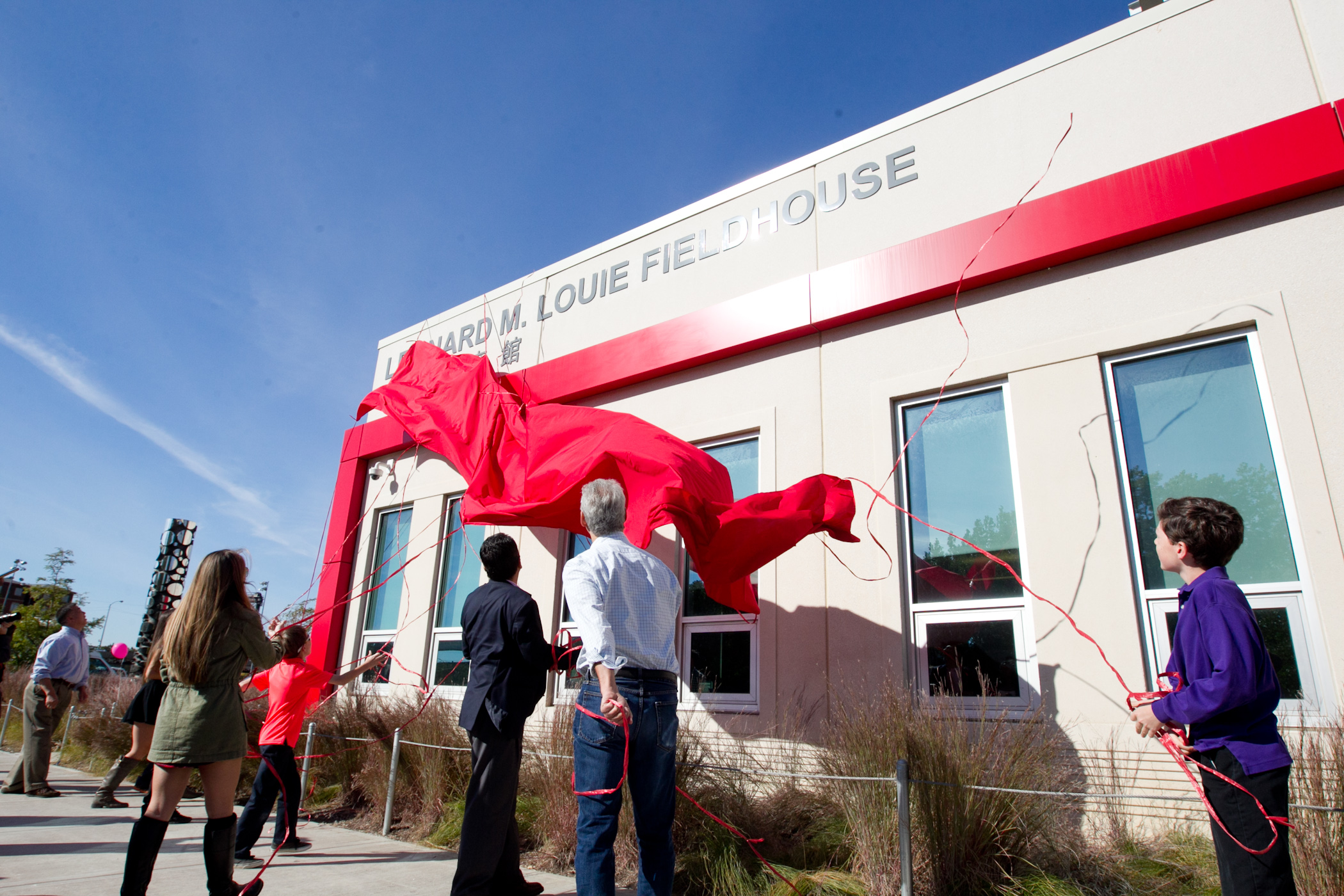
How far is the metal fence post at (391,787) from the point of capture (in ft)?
17.4

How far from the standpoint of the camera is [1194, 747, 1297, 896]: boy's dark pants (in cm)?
217

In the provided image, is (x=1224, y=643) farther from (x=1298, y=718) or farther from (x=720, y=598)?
(x=720, y=598)

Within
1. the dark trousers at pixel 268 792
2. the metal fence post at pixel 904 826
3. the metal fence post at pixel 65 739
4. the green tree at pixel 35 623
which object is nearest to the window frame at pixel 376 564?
the metal fence post at pixel 65 739

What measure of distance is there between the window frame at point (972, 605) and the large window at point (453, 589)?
433 centimetres

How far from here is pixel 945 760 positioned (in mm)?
3471

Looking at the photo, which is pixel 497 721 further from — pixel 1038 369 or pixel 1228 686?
pixel 1038 369

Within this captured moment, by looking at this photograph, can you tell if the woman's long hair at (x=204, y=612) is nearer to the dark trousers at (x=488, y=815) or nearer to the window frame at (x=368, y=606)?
the dark trousers at (x=488, y=815)

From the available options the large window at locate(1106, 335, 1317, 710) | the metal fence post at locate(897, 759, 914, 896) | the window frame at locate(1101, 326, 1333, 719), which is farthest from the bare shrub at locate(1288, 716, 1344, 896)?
the metal fence post at locate(897, 759, 914, 896)

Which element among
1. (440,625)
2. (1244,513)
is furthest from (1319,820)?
(440,625)

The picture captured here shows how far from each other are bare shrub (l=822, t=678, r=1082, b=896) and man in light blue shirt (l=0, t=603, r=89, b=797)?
663 centimetres

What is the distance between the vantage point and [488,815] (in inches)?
132

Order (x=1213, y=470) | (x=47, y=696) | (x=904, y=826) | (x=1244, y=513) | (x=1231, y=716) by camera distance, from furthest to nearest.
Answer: (x=47, y=696) < (x=1213, y=470) < (x=1244, y=513) < (x=904, y=826) < (x=1231, y=716)

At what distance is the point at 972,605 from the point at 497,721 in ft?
10.0

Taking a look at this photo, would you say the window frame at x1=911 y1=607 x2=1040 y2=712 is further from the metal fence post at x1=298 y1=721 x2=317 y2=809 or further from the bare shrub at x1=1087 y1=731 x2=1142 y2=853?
the metal fence post at x1=298 y1=721 x2=317 y2=809
